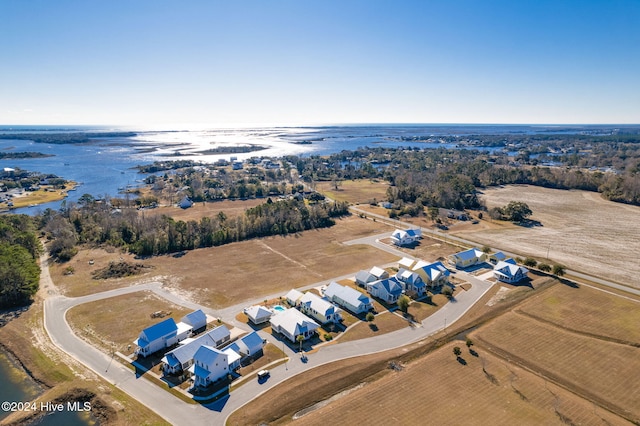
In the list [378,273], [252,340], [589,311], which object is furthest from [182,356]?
[589,311]

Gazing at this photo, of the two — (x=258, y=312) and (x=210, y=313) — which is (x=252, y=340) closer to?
(x=258, y=312)

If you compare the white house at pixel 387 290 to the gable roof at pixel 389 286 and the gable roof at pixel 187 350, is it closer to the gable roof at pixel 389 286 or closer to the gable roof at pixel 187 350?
the gable roof at pixel 389 286

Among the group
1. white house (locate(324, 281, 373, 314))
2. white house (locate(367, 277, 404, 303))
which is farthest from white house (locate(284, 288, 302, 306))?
white house (locate(367, 277, 404, 303))

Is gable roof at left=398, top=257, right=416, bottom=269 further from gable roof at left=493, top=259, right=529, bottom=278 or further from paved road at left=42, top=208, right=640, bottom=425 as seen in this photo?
gable roof at left=493, top=259, right=529, bottom=278

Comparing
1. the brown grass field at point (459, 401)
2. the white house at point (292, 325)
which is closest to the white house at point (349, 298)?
the white house at point (292, 325)

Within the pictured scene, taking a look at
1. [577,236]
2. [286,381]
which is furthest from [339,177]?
[286,381]

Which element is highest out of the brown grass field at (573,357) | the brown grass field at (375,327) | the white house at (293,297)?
the white house at (293,297)
